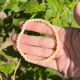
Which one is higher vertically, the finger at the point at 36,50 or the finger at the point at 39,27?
the finger at the point at 39,27

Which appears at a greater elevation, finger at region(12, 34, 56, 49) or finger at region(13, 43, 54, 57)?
finger at region(12, 34, 56, 49)

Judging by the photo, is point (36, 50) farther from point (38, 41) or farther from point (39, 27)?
point (39, 27)

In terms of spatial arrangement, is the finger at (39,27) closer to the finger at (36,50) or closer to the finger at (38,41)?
the finger at (38,41)

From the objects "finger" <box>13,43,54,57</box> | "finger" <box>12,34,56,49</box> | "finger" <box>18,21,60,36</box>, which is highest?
"finger" <box>18,21,60,36</box>

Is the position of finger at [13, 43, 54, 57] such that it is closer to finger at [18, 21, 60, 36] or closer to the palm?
the palm

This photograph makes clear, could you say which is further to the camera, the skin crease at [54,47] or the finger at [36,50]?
the finger at [36,50]

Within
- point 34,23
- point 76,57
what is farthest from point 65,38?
point 34,23

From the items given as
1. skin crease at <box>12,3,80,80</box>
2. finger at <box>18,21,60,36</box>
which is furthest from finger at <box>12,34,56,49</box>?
finger at <box>18,21,60,36</box>

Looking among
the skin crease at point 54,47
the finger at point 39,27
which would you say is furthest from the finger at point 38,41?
the finger at point 39,27

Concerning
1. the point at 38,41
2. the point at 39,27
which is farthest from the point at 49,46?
the point at 39,27

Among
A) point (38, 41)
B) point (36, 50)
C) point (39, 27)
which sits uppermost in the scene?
point (39, 27)

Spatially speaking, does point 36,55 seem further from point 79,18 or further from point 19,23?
point 79,18

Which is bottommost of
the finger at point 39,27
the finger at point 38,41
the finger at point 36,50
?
the finger at point 36,50
